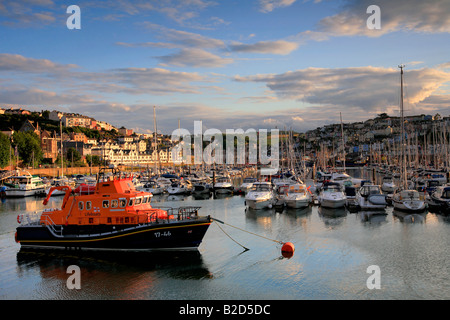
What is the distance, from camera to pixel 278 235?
97.8 ft

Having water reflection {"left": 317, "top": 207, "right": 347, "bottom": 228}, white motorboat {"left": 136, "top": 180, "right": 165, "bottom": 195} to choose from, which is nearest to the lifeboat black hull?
water reflection {"left": 317, "top": 207, "right": 347, "bottom": 228}

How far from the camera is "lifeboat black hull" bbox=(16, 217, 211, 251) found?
23266 millimetres

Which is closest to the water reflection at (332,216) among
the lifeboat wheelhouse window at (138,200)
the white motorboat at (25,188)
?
the lifeboat wheelhouse window at (138,200)

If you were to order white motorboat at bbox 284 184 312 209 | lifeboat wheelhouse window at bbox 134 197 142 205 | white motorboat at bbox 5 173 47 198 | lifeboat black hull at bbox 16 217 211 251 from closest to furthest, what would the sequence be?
1. lifeboat black hull at bbox 16 217 211 251
2. lifeboat wheelhouse window at bbox 134 197 142 205
3. white motorboat at bbox 284 184 312 209
4. white motorboat at bbox 5 173 47 198

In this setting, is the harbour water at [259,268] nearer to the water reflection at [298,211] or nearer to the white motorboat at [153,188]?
the water reflection at [298,211]

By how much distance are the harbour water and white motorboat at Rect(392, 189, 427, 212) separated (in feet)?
16.2

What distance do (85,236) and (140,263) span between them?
455 cm

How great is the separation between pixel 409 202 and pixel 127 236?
27.7 meters

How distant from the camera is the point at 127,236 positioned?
936 inches

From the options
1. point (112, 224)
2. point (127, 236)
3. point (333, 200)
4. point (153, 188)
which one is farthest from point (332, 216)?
point (153, 188)

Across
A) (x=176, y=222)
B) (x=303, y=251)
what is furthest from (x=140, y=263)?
(x=303, y=251)

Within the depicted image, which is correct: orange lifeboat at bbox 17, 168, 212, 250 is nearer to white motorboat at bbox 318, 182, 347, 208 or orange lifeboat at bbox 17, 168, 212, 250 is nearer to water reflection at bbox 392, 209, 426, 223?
white motorboat at bbox 318, 182, 347, 208

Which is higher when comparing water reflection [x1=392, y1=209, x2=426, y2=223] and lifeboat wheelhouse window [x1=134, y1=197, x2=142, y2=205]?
lifeboat wheelhouse window [x1=134, y1=197, x2=142, y2=205]
